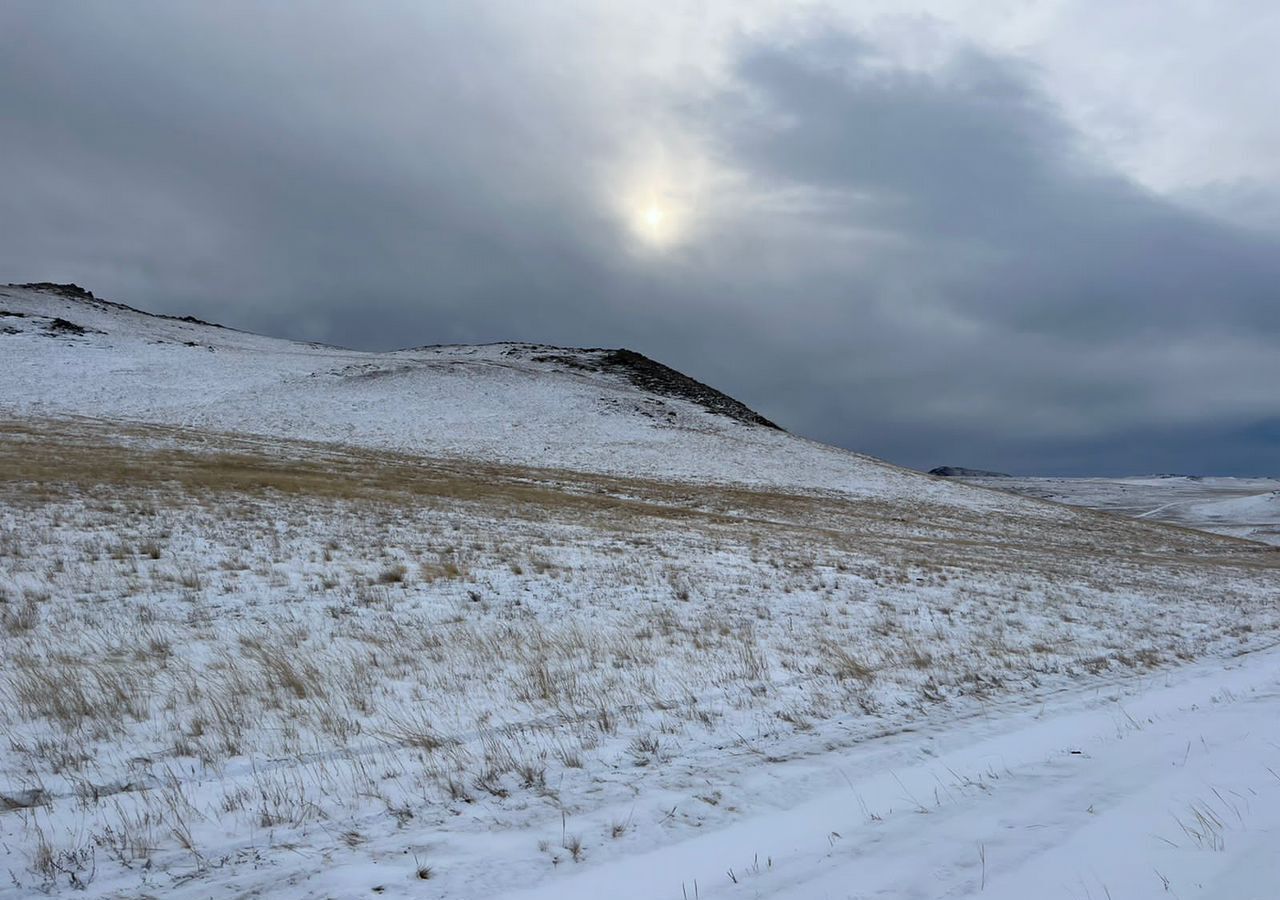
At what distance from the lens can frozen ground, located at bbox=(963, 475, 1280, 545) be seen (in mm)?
83438

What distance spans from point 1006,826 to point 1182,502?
140m

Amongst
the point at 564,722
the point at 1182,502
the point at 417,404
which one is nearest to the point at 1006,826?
the point at 564,722

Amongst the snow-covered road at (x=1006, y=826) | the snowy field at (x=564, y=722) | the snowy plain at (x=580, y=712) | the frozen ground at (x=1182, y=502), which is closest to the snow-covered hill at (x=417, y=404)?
the snowy plain at (x=580, y=712)

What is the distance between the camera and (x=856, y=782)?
6156mm

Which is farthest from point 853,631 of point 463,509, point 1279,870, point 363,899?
point 463,509

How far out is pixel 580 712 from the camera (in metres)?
7.55

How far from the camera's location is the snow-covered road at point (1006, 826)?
14.4 ft

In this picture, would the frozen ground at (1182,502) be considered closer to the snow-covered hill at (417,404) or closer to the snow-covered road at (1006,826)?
the snow-covered hill at (417,404)

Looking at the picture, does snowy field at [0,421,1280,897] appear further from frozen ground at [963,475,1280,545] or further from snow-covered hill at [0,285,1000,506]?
frozen ground at [963,475,1280,545]

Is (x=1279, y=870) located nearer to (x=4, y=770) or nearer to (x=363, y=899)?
(x=363, y=899)

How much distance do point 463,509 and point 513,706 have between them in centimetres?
1844

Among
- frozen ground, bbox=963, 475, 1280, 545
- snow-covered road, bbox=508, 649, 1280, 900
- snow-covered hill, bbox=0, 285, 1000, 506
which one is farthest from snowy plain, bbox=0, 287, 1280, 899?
frozen ground, bbox=963, 475, 1280, 545

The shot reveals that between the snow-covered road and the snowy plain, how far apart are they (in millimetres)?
33

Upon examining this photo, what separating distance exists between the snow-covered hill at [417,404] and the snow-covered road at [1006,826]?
1680 inches
